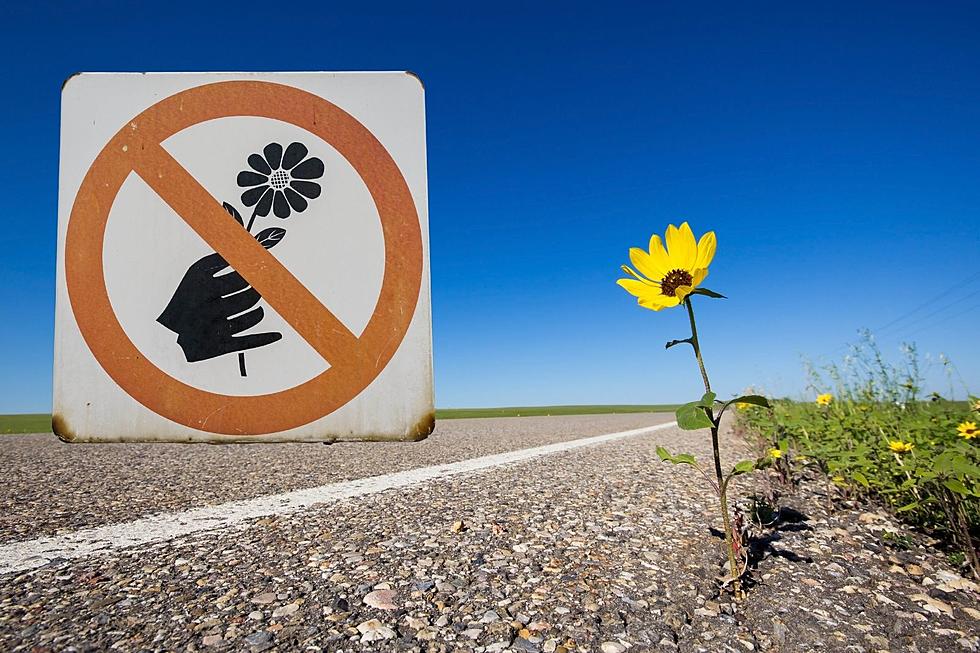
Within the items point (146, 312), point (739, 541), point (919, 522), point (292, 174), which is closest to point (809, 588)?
point (739, 541)

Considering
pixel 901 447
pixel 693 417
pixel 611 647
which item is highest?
pixel 693 417

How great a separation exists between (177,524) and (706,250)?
3.37 meters

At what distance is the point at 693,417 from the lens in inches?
74.5

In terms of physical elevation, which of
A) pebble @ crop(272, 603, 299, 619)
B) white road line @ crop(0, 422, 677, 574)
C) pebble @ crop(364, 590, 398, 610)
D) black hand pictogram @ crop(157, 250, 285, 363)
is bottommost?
pebble @ crop(364, 590, 398, 610)

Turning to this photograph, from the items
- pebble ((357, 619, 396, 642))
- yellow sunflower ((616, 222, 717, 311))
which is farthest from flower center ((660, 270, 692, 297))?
pebble ((357, 619, 396, 642))

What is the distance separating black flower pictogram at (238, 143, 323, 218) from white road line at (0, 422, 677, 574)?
2.23 meters

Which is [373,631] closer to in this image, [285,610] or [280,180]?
[285,610]

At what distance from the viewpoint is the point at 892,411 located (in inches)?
189

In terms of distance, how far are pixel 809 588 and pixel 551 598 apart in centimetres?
121

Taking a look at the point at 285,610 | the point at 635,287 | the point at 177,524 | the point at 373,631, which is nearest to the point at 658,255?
the point at 635,287

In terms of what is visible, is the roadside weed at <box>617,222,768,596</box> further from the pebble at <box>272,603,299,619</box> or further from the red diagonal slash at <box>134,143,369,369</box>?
the pebble at <box>272,603,299,619</box>

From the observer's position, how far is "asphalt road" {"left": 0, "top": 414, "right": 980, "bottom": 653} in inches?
72.7

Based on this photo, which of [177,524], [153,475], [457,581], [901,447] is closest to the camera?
[457,581]

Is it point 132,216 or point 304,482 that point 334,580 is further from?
point 304,482
